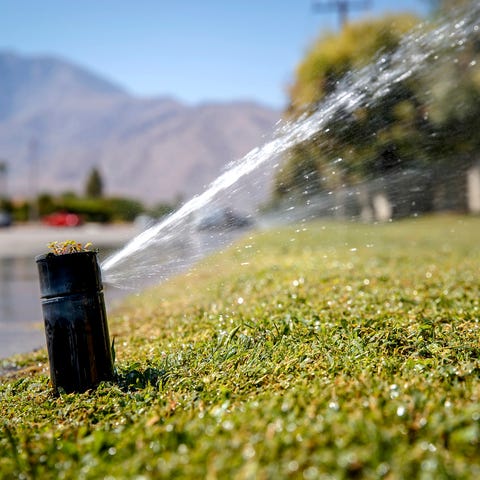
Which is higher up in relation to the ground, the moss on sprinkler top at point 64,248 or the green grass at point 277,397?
the moss on sprinkler top at point 64,248

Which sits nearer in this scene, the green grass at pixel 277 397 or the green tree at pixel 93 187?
the green grass at pixel 277 397

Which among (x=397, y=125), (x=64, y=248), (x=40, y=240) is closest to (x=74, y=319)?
(x=64, y=248)

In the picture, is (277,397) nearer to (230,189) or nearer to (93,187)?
(230,189)

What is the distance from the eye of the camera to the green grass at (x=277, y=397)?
9.18 ft

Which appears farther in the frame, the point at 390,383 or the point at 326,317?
the point at 326,317

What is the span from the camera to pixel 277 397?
140 inches

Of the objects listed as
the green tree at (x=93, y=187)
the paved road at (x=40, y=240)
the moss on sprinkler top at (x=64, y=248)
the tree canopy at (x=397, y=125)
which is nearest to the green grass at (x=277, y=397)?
the moss on sprinkler top at (x=64, y=248)

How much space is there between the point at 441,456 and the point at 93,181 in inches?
3940

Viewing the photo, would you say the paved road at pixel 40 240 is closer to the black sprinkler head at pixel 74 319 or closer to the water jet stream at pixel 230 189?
the water jet stream at pixel 230 189

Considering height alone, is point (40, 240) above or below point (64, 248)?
above

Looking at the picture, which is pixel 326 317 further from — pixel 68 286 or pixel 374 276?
pixel 374 276

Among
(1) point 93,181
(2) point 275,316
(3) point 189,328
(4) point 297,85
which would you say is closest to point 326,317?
(2) point 275,316

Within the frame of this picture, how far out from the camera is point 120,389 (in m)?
4.11

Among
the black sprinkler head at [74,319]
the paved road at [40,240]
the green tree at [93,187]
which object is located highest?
the green tree at [93,187]
